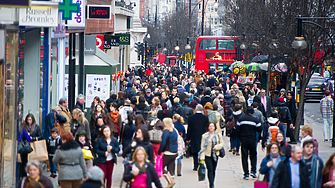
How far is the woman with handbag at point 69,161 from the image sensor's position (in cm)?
870

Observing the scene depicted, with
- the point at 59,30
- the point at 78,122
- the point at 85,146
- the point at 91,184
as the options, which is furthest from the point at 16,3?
the point at 59,30

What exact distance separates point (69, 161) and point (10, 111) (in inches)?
101

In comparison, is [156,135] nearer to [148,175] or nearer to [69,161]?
[69,161]

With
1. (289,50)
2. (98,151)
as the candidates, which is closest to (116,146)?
(98,151)

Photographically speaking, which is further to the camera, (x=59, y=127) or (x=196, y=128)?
(x=196, y=128)

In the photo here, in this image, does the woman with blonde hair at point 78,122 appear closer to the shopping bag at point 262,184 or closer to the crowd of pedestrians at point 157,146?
the crowd of pedestrians at point 157,146

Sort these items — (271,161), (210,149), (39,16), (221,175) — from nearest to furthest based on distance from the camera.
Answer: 1. (271,161)
2. (39,16)
3. (210,149)
4. (221,175)

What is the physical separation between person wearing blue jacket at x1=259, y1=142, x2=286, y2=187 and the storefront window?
15.8 ft

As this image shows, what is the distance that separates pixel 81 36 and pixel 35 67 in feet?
18.0

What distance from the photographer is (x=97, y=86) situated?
19.3 meters

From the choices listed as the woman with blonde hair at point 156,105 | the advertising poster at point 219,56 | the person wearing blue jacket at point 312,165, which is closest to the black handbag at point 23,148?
the woman with blonde hair at point 156,105

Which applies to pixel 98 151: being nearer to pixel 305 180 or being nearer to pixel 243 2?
pixel 305 180

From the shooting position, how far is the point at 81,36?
19.1m

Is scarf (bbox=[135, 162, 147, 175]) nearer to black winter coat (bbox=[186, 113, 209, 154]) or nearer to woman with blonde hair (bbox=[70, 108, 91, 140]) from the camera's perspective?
woman with blonde hair (bbox=[70, 108, 91, 140])
